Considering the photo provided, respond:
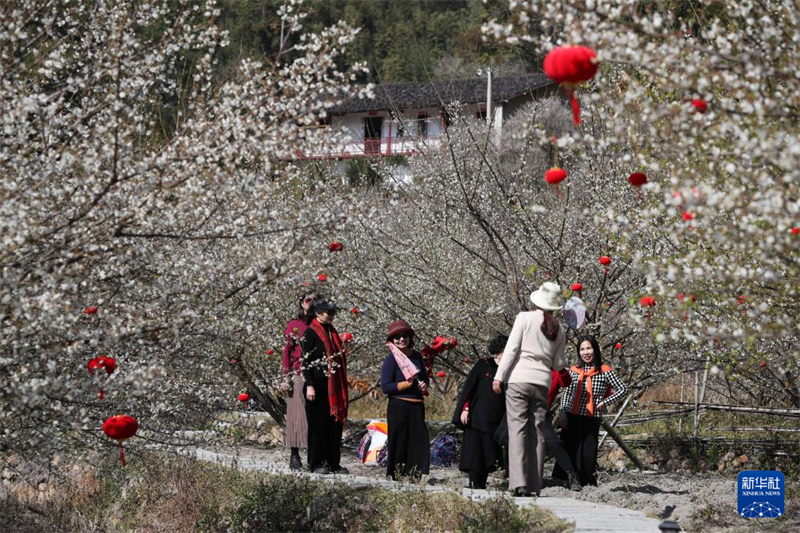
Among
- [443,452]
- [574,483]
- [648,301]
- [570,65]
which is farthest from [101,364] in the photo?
[443,452]

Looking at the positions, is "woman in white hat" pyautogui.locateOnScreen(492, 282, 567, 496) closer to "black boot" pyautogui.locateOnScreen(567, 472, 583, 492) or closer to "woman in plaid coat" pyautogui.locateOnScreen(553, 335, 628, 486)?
"black boot" pyautogui.locateOnScreen(567, 472, 583, 492)

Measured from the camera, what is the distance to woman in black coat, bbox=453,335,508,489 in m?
8.73

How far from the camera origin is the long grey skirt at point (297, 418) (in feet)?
30.9

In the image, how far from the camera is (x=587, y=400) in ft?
29.7

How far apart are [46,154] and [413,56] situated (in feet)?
100

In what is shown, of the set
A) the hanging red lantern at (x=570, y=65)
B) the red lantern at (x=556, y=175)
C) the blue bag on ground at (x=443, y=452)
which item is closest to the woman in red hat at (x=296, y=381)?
the blue bag on ground at (x=443, y=452)

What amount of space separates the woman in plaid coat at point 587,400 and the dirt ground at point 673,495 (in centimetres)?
27

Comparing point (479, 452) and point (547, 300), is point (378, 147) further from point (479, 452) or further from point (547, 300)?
point (547, 300)

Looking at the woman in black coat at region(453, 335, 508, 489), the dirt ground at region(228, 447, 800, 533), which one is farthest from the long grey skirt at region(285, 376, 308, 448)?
the woman in black coat at region(453, 335, 508, 489)

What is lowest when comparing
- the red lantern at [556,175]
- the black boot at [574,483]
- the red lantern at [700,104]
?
the black boot at [574,483]

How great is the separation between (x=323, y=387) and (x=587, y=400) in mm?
2415

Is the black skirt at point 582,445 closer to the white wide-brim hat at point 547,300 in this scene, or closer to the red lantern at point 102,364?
the white wide-brim hat at point 547,300

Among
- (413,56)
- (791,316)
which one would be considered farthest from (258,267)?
(413,56)

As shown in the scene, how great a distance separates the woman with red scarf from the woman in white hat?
5.59ft
